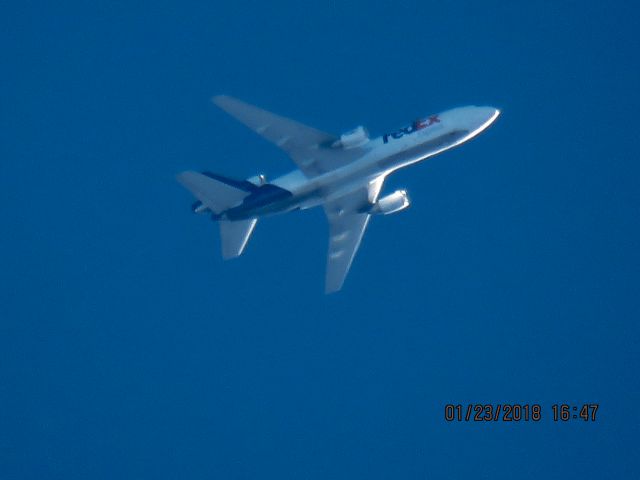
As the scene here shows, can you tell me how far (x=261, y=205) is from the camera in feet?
181

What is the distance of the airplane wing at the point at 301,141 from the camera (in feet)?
175

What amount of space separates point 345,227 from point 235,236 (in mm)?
8292

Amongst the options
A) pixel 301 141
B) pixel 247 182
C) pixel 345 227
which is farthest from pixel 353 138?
pixel 345 227

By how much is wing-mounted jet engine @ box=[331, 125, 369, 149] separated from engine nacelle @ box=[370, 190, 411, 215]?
229 inches

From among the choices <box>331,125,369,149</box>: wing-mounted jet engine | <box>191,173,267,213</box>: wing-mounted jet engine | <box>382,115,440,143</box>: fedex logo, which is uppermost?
<box>382,115,440,143</box>: fedex logo

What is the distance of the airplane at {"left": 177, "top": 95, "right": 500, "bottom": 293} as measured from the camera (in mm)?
54125

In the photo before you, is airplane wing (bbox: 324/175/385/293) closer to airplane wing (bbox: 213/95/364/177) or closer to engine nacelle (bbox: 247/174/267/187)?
airplane wing (bbox: 213/95/364/177)

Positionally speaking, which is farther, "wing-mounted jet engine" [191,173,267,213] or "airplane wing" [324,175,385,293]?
"airplane wing" [324,175,385,293]

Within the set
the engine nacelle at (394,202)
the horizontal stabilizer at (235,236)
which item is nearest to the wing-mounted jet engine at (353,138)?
the engine nacelle at (394,202)

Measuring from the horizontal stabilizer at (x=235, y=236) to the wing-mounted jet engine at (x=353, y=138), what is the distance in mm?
8191

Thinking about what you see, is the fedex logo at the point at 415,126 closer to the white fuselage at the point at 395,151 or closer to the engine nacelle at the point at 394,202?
the white fuselage at the point at 395,151

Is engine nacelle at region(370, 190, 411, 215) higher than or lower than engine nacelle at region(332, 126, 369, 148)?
lower

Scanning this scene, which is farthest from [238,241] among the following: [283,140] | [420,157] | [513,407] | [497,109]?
[513,407]

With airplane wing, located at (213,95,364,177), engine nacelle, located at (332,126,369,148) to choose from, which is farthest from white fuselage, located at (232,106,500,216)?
engine nacelle, located at (332,126,369,148)
